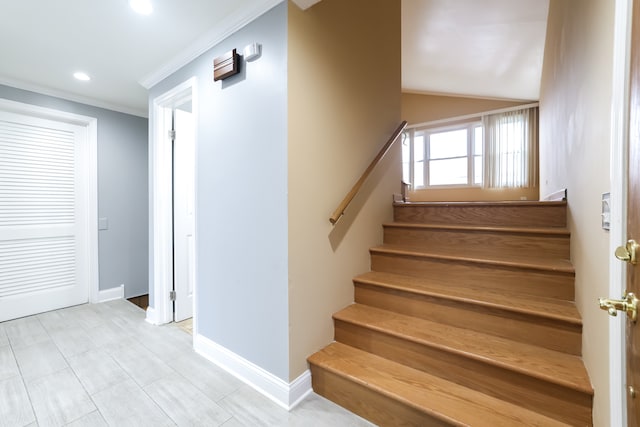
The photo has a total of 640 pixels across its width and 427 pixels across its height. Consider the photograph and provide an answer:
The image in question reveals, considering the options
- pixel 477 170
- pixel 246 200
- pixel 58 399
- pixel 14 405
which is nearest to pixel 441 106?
pixel 477 170

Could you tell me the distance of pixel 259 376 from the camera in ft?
5.65

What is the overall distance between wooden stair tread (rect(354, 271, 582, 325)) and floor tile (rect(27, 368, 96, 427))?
5.90ft

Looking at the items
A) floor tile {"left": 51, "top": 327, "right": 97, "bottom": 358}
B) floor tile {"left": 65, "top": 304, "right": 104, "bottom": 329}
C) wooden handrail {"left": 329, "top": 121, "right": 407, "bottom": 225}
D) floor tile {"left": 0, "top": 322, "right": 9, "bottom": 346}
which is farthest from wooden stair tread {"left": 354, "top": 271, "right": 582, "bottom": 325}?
floor tile {"left": 0, "top": 322, "right": 9, "bottom": 346}

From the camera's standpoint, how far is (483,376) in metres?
1.37

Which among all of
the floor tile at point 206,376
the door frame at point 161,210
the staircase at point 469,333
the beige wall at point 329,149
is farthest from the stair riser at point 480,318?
the door frame at point 161,210

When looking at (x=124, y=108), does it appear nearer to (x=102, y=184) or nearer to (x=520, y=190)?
(x=102, y=184)

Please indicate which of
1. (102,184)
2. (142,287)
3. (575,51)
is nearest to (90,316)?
(142,287)

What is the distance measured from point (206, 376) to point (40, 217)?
2.60m

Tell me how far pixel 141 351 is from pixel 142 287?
5.73 feet

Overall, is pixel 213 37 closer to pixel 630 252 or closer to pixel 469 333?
pixel 630 252

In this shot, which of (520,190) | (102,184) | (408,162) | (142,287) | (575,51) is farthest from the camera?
(408,162)

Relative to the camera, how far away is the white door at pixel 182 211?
8.61ft

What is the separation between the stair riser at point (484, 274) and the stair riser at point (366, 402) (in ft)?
2.94

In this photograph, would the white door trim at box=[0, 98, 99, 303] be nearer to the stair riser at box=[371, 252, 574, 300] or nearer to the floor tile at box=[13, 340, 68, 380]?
the floor tile at box=[13, 340, 68, 380]
